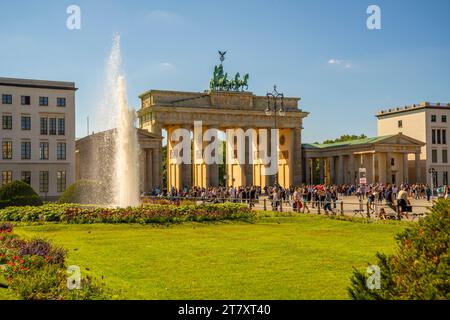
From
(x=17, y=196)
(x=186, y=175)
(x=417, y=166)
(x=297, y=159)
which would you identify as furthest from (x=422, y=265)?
(x=417, y=166)

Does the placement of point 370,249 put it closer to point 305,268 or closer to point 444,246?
point 305,268

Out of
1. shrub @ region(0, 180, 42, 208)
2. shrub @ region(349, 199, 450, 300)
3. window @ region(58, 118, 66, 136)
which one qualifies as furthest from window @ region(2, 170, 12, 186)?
shrub @ region(349, 199, 450, 300)

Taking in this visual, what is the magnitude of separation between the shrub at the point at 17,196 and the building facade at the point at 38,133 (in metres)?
27.3

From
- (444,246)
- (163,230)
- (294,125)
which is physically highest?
(294,125)

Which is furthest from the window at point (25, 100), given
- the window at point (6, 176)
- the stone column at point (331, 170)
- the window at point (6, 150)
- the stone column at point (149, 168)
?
the stone column at point (331, 170)

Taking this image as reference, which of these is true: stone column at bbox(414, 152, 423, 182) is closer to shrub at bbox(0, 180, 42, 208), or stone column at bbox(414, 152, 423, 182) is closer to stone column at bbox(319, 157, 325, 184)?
stone column at bbox(319, 157, 325, 184)

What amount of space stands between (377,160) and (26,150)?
5633 centimetres

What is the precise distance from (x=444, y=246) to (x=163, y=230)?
20993 millimetres

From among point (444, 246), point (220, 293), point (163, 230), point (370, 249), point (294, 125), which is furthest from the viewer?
point (294, 125)

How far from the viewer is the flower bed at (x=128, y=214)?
3078 centimetres

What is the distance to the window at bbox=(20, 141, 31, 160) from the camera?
66.8m
